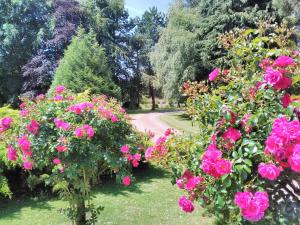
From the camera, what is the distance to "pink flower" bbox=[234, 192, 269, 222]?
1774 mm

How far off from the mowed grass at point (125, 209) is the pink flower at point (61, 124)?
2205 mm

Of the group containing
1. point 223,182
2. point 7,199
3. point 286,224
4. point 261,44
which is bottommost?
point 7,199

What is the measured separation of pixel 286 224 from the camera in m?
2.00

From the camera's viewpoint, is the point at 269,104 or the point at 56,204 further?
the point at 56,204

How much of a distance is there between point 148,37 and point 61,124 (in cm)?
3602

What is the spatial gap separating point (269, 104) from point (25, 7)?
84.3 feet

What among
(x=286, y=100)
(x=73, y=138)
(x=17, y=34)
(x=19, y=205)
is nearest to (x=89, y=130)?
(x=73, y=138)

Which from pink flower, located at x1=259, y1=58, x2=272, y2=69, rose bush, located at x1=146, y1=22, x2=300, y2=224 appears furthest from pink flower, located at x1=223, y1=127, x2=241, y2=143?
pink flower, located at x1=259, y1=58, x2=272, y2=69

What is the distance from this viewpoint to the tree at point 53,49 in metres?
21.7

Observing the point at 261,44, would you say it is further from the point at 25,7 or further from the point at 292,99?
the point at 25,7

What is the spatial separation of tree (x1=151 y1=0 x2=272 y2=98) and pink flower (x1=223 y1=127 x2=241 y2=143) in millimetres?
15764

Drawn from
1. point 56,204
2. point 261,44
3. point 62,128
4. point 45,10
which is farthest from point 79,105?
point 45,10

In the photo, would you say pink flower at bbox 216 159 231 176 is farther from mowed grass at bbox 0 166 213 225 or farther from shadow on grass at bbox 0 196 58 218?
shadow on grass at bbox 0 196 58 218

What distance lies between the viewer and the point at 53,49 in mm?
23297
